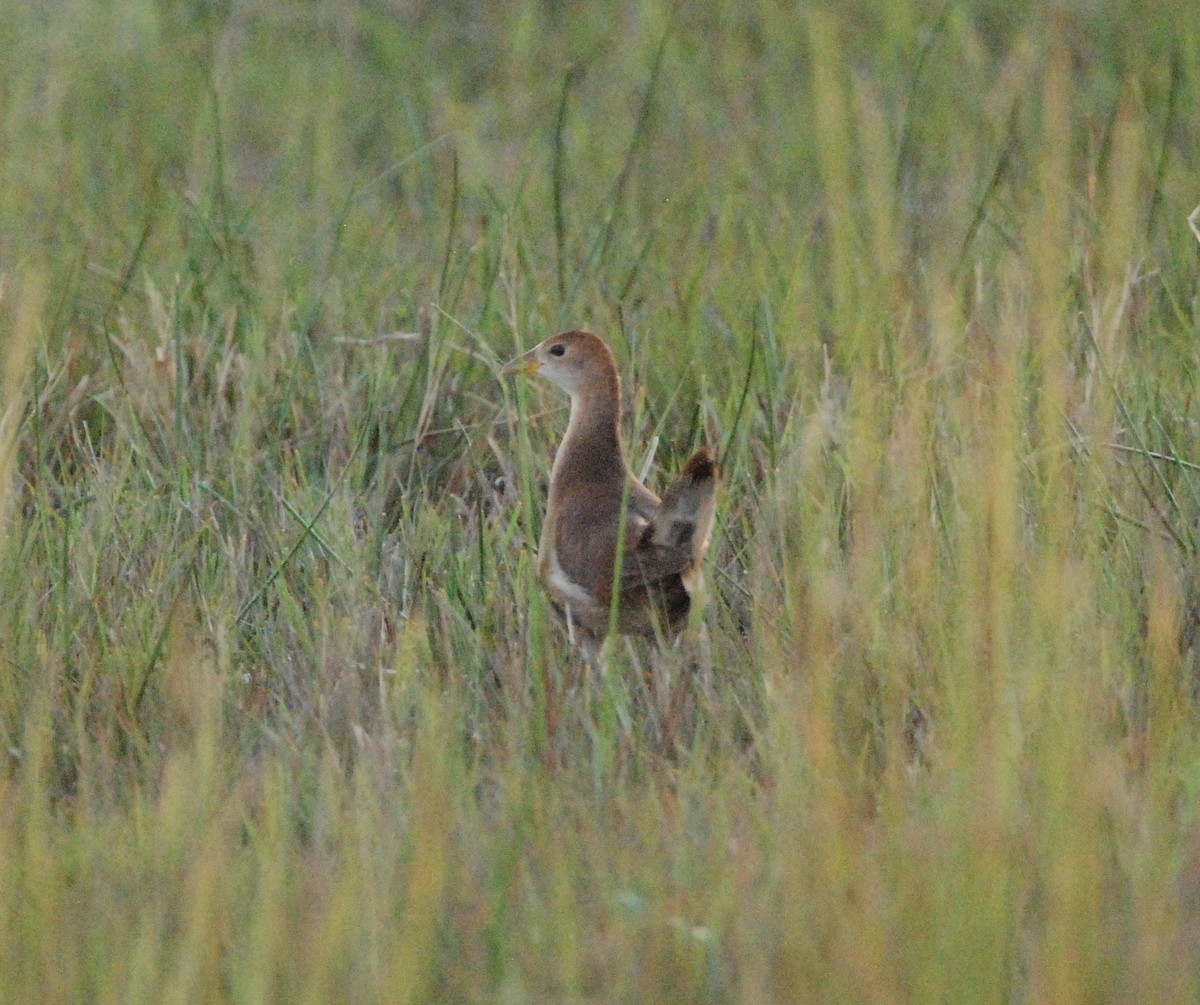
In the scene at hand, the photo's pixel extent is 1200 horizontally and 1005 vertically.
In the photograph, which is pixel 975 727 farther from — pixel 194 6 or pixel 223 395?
pixel 194 6

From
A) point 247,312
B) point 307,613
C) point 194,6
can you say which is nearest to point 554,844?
point 307,613

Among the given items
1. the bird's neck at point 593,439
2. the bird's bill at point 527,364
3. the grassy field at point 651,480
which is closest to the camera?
the grassy field at point 651,480

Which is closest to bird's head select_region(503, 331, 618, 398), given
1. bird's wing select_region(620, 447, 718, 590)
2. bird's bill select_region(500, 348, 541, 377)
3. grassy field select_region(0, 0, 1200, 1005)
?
bird's bill select_region(500, 348, 541, 377)

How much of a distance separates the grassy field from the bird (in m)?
0.08

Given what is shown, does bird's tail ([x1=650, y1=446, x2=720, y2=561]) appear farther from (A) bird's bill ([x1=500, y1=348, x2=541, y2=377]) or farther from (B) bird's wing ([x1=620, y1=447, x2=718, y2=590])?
(A) bird's bill ([x1=500, y1=348, x2=541, y2=377])

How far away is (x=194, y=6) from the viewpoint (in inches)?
253

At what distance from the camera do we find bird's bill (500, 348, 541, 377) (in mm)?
3539

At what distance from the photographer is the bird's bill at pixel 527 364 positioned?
3539 mm

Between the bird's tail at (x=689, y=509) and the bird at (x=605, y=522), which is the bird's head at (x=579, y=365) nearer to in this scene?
the bird at (x=605, y=522)

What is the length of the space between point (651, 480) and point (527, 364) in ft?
1.55

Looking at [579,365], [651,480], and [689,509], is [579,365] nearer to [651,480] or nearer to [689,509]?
[651,480]

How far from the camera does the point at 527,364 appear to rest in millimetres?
3568

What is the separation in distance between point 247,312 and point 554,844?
7.38ft

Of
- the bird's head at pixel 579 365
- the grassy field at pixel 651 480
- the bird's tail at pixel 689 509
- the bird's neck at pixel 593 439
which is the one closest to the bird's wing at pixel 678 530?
the bird's tail at pixel 689 509
